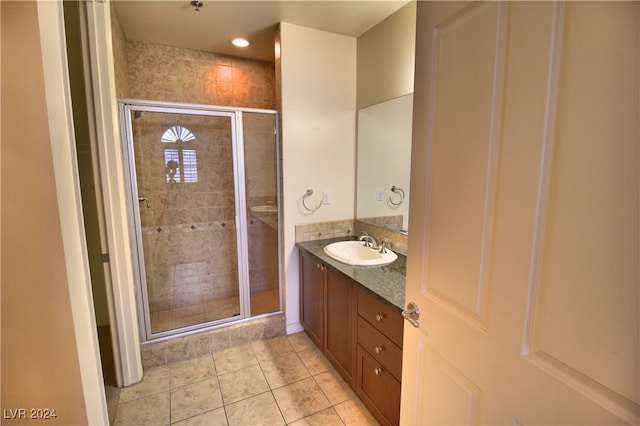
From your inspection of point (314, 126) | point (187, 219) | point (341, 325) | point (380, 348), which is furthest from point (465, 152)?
point (187, 219)

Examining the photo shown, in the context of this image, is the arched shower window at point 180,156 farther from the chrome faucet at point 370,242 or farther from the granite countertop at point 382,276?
the chrome faucet at point 370,242

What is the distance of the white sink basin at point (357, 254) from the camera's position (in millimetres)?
2043

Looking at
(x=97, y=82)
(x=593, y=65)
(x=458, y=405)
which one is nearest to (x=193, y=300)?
(x=97, y=82)

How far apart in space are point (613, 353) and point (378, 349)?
121 cm

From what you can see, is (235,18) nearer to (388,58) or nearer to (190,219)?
(388,58)

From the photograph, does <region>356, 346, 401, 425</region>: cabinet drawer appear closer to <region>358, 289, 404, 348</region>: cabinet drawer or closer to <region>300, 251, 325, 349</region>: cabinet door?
<region>358, 289, 404, 348</region>: cabinet drawer

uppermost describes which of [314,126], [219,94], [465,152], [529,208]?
[219,94]

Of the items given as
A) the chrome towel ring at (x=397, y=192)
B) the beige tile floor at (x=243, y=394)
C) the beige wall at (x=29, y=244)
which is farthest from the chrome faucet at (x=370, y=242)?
the beige wall at (x=29, y=244)

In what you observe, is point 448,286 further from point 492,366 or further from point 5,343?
point 5,343

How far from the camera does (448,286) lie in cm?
94

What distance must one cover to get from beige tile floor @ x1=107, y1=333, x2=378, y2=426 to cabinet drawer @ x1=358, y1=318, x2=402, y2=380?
42cm

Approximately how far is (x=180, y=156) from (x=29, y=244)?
2065 millimetres

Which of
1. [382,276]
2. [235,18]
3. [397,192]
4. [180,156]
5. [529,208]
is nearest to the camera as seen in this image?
[529,208]

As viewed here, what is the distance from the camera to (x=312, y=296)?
244 centimetres
